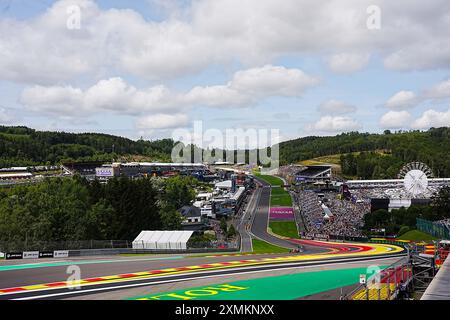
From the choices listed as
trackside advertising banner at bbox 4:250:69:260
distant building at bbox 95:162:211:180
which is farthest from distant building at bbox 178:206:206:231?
distant building at bbox 95:162:211:180

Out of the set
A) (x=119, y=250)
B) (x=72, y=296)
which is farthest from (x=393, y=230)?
(x=72, y=296)

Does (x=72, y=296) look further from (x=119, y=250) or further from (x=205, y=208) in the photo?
(x=205, y=208)

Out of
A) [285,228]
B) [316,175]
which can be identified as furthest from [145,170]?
[285,228]

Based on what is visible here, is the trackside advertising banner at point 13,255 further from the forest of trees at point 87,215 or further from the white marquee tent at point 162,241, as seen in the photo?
the forest of trees at point 87,215

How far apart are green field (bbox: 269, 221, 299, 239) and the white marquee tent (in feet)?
82.5

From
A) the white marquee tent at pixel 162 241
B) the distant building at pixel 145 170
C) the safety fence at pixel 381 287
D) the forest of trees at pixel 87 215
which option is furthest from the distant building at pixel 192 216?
the distant building at pixel 145 170

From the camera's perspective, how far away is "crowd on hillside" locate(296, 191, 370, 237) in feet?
190

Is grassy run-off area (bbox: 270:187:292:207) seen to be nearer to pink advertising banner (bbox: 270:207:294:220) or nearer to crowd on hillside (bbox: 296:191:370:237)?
crowd on hillside (bbox: 296:191:370:237)

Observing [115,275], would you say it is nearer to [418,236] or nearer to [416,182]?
[418,236]

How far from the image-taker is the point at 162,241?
3491 centimetres
